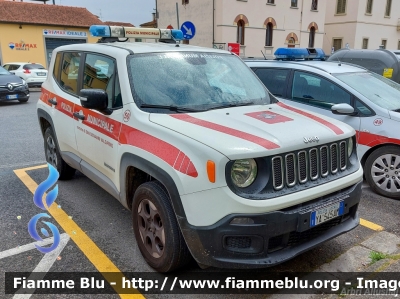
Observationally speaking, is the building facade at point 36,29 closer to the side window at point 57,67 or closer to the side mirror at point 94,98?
the side window at point 57,67

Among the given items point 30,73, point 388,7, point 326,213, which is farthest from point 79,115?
point 388,7

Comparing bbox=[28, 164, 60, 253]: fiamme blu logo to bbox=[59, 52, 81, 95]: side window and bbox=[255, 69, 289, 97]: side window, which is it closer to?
bbox=[59, 52, 81, 95]: side window

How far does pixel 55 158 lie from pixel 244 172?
3.50 m

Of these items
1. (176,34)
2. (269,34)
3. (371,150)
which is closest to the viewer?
(371,150)

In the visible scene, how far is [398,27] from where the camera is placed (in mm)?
37406

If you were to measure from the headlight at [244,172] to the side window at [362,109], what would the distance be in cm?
289

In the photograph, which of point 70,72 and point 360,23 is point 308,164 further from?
point 360,23

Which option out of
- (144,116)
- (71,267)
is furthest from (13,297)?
(144,116)

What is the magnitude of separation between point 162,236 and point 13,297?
1.22 metres

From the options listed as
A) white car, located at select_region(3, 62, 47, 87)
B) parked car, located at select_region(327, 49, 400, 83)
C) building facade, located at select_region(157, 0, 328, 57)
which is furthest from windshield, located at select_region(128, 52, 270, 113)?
building facade, located at select_region(157, 0, 328, 57)

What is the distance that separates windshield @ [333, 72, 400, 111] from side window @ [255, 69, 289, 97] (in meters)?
0.84

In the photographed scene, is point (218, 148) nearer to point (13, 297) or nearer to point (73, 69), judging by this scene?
point (13, 297)

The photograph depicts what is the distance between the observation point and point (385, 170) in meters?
4.65

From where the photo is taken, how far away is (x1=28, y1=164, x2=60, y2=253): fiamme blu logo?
3639mm
